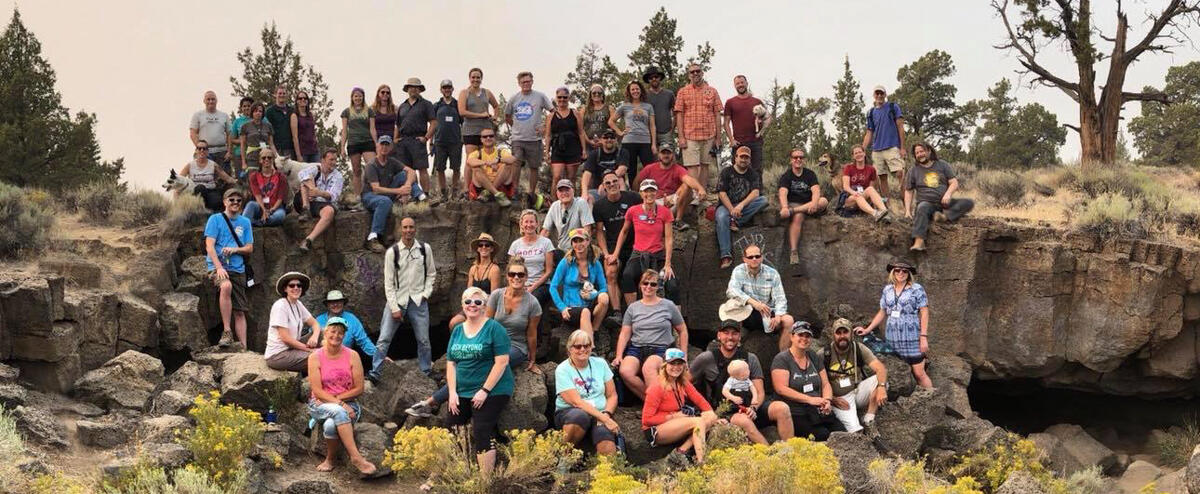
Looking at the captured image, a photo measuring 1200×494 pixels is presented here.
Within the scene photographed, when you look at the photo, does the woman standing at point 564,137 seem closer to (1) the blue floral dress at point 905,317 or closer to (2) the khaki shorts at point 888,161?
(2) the khaki shorts at point 888,161

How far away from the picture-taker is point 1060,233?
54.1 feet

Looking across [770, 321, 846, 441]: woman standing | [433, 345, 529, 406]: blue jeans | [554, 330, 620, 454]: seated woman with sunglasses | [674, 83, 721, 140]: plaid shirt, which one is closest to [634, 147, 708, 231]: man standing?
[674, 83, 721, 140]: plaid shirt

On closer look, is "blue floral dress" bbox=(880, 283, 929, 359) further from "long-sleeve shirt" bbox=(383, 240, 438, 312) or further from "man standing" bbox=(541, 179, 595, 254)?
"long-sleeve shirt" bbox=(383, 240, 438, 312)

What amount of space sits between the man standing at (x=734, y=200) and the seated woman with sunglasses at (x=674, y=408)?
14.6ft

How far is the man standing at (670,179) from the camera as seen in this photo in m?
15.2

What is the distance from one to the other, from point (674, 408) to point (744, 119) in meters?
6.39

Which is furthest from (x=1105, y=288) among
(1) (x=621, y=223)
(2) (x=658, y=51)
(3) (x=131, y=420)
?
(3) (x=131, y=420)

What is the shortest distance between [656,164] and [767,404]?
4.69 metres

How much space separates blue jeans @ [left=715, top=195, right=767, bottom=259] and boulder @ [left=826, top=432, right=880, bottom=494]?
14.1 ft

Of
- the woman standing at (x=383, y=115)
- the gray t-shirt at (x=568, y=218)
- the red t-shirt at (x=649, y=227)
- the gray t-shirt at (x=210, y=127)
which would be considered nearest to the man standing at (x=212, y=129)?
the gray t-shirt at (x=210, y=127)

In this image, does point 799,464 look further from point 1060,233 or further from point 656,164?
point 1060,233

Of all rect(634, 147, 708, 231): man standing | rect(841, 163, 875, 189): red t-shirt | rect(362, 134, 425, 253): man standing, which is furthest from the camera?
rect(841, 163, 875, 189): red t-shirt

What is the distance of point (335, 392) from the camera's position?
11500 millimetres

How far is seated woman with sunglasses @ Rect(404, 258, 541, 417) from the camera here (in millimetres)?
12055
